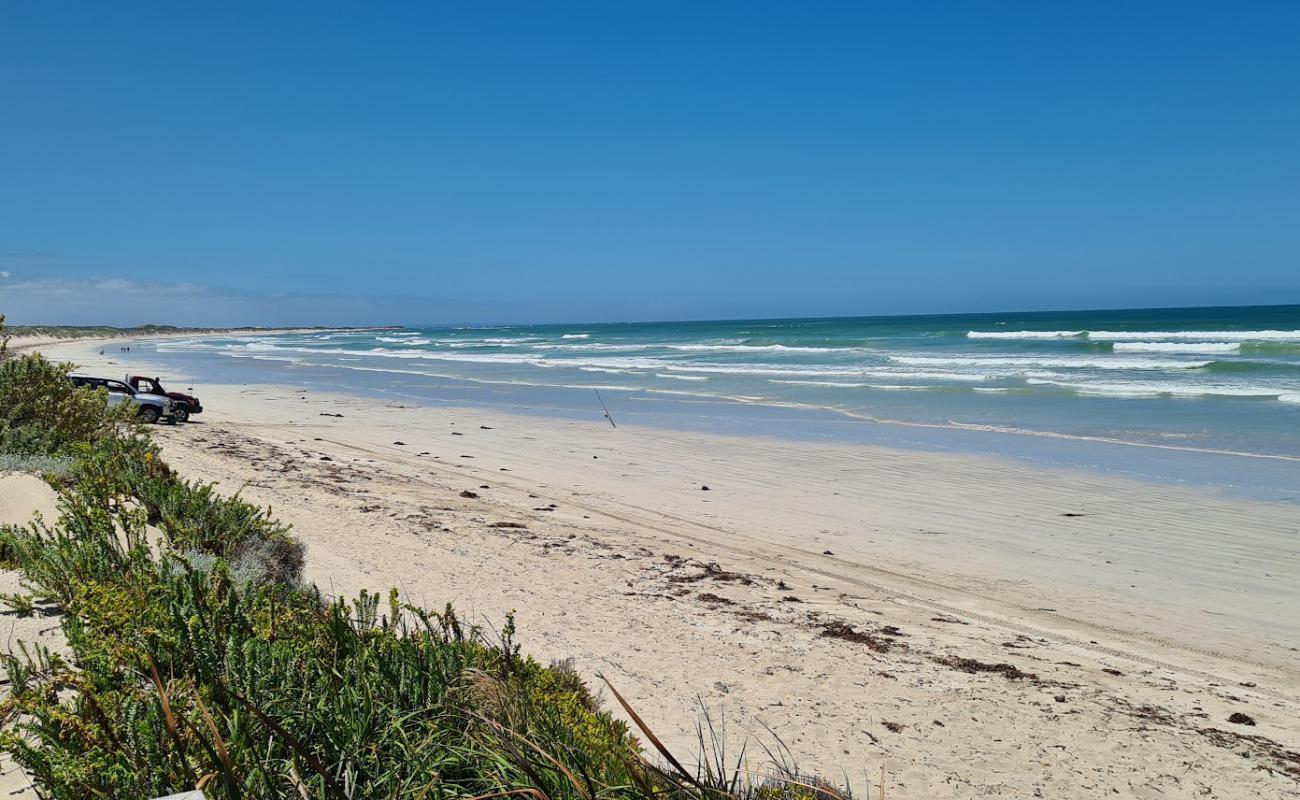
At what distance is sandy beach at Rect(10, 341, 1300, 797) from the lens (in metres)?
4.47

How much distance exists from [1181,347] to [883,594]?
39.9 metres

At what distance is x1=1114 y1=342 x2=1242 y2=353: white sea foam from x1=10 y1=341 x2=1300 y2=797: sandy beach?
3092 centimetres

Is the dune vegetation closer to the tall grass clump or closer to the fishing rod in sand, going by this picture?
the tall grass clump

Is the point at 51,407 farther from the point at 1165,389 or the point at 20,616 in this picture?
the point at 1165,389

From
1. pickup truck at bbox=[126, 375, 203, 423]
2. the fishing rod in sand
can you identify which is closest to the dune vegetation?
pickup truck at bbox=[126, 375, 203, 423]

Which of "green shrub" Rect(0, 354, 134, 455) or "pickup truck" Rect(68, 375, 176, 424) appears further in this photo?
"pickup truck" Rect(68, 375, 176, 424)

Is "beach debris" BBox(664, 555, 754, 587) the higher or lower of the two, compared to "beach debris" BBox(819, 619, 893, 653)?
higher

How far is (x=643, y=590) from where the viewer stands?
691 cm

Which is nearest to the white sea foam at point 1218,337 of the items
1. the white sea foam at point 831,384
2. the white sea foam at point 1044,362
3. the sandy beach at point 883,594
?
the white sea foam at point 1044,362

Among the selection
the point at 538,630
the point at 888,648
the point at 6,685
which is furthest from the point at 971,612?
the point at 6,685

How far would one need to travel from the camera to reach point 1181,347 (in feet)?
129

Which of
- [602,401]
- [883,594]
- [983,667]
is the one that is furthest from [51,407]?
[602,401]

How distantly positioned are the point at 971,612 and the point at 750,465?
6.79m

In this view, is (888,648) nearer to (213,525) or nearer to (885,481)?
(213,525)
